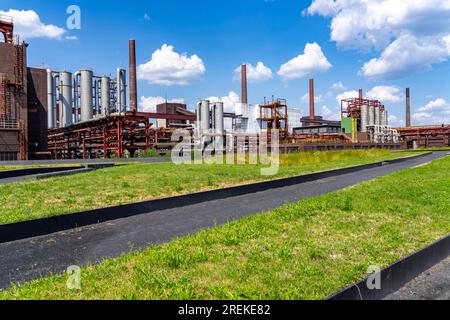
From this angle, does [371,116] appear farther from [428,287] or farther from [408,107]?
[428,287]

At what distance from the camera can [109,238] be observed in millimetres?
6031

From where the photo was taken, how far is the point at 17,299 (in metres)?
3.42

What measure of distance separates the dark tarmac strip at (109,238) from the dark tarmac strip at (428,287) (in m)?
3.72

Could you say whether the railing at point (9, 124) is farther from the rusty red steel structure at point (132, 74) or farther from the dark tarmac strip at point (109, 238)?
the dark tarmac strip at point (109, 238)

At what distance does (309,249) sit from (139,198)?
19.2 ft

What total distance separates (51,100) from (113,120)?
17624mm

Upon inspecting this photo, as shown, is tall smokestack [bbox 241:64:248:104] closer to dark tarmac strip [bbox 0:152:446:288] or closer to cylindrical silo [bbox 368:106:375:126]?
cylindrical silo [bbox 368:106:375:126]

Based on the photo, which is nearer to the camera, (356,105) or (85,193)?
(85,193)

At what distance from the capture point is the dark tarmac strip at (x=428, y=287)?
3.79m
